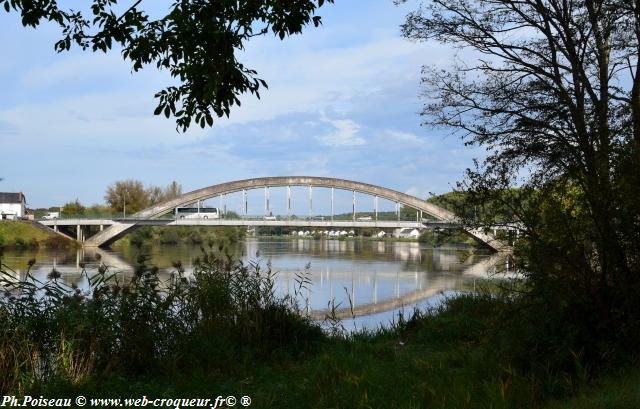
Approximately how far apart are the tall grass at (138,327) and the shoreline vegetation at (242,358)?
1 cm

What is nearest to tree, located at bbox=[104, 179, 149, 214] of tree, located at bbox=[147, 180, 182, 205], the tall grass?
tree, located at bbox=[147, 180, 182, 205]

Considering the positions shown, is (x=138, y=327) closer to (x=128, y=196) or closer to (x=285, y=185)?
(x=285, y=185)

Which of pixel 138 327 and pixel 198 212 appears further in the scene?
pixel 198 212

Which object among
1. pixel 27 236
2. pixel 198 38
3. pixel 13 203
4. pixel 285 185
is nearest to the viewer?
pixel 198 38

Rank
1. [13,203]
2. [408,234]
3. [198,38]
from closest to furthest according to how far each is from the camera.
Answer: [198,38]
[13,203]
[408,234]

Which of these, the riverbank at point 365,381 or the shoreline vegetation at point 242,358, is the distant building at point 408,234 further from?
the riverbank at point 365,381

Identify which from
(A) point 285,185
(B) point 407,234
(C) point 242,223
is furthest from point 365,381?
(B) point 407,234

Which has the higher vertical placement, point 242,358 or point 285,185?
point 285,185

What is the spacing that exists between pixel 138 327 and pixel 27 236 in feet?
135

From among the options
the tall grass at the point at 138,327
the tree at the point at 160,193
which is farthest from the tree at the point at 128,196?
the tall grass at the point at 138,327

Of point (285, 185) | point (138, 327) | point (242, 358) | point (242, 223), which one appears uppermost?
point (285, 185)

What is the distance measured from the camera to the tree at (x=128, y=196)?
62562 mm

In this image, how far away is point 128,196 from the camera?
6300 centimetres

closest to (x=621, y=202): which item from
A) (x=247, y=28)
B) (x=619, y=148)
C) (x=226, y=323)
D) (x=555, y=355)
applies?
(x=619, y=148)
